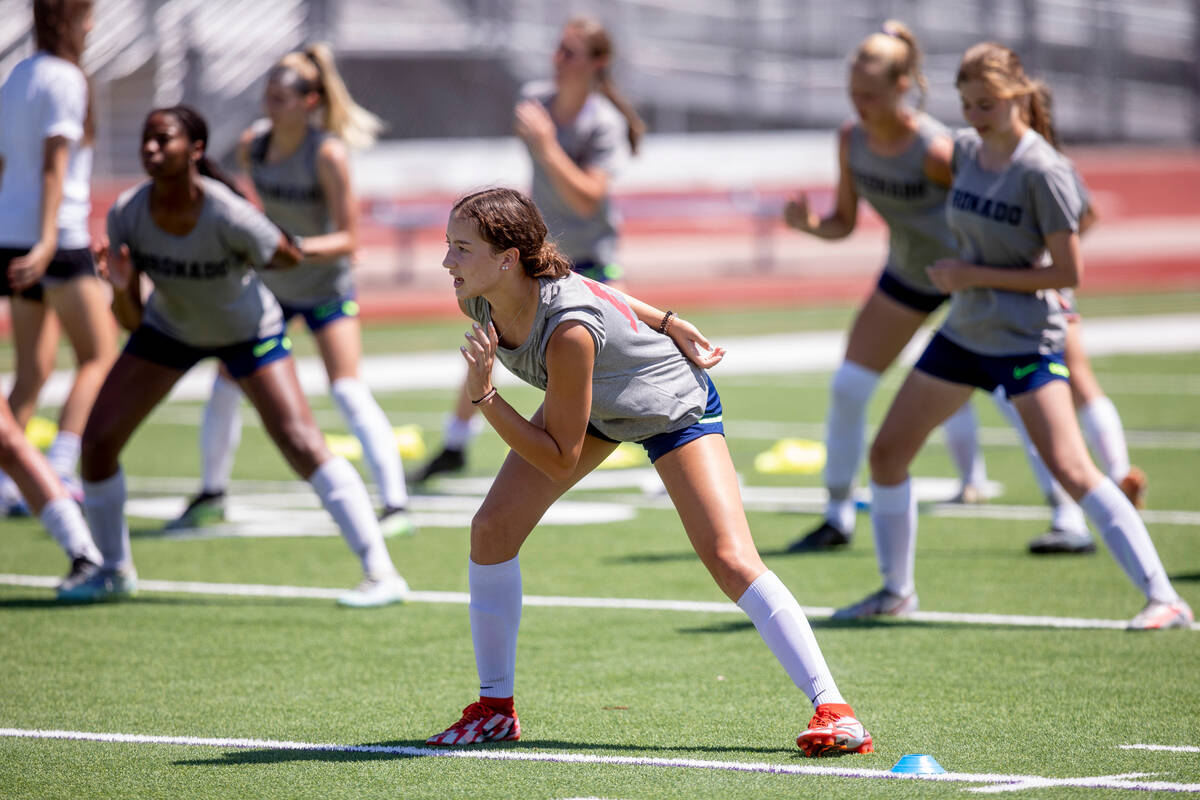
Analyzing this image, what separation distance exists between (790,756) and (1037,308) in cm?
238

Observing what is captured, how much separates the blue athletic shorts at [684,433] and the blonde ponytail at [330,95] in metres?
4.02

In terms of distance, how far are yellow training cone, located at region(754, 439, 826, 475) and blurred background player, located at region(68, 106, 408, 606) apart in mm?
4323

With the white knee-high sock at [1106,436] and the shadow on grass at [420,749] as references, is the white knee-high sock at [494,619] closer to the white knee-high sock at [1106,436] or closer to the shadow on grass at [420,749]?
the shadow on grass at [420,749]

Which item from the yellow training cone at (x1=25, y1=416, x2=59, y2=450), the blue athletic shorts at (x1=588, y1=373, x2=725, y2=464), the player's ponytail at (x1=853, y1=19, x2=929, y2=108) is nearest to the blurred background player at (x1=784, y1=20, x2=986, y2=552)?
the player's ponytail at (x1=853, y1=19, x2=929, y2=108)

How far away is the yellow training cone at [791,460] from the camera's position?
11.1 meters

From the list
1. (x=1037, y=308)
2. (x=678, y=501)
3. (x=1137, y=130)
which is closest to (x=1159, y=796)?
(x=678, y=501)

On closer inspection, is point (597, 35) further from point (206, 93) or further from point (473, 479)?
Result: point (206, 93)

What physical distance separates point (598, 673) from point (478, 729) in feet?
3.27

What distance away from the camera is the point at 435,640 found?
6.53 metres

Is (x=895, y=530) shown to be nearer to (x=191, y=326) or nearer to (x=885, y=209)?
(x=885, y=209)

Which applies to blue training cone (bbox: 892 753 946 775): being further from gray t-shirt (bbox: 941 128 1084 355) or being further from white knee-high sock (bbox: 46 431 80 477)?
white knee-high sock (bbox: 46 431 80 477)

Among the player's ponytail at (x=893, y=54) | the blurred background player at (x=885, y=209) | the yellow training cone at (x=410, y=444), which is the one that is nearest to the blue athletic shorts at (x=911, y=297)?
the blurred background player at (x=885, y=209)

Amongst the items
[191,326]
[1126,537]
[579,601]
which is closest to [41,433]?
[191,326]

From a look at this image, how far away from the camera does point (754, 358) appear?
18.0 metres
